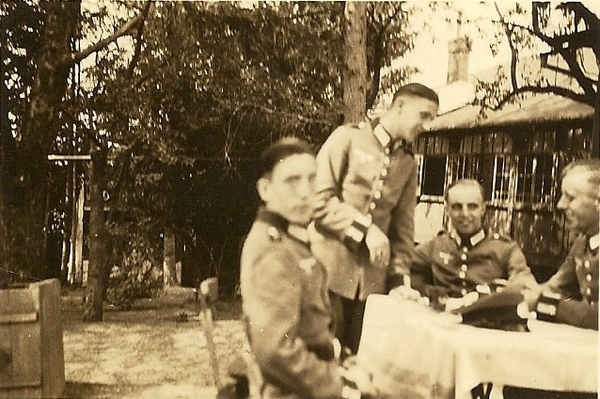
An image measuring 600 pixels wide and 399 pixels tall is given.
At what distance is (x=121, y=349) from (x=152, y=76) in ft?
2.76

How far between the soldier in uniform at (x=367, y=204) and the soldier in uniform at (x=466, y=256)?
8 cm

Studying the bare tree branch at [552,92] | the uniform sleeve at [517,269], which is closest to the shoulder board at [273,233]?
the uniform sleeve at [517,269]

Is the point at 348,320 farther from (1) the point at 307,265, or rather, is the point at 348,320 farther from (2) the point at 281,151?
(2) the point at 281,151

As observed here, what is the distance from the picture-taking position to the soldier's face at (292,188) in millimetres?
1751

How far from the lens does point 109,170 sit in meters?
1.86

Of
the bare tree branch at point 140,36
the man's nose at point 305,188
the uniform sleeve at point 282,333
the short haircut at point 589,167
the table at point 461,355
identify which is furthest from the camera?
the short haircut at point 589,167

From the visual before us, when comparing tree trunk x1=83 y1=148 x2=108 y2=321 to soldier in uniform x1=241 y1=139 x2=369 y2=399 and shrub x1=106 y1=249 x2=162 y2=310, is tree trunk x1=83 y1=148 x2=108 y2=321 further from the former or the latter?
soldier in uniform x1=241 y1=139 x2=369 y2=399

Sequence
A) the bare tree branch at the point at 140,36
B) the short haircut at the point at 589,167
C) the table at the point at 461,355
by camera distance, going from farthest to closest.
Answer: the short haircut at the point at 589,167, the bare tree branch at the point at 140,36, the table at the point at 461,355

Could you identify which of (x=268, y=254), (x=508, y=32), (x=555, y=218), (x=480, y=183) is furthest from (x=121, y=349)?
(x=508, y=32)

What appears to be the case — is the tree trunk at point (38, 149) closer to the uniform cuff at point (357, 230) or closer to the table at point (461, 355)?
the uniform cuff at point (357, 230)

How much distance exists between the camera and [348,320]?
72.9 inches

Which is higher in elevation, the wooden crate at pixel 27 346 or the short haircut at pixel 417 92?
the short haircut at pixel 417 92

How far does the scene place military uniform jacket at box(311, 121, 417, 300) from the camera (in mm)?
1837

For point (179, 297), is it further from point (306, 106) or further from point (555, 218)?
point (555, 218)
